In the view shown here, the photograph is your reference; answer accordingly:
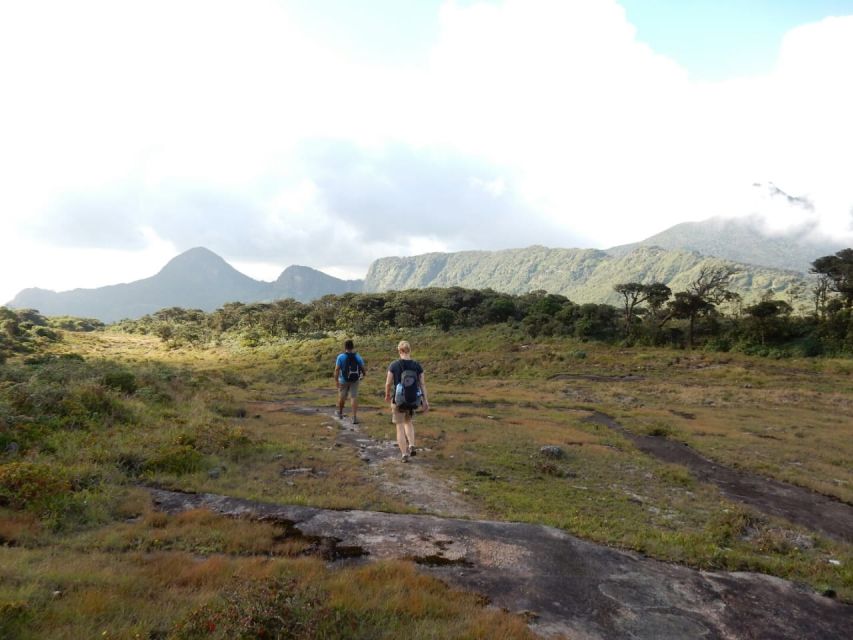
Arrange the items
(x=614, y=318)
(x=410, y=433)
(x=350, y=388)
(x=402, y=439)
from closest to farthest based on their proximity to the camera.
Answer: (x=410, y=433) → (x=402, y=439) → (x=350, y=388) → (x=614, y=318)

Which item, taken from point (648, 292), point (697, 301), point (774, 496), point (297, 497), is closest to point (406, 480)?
point (297, 497)

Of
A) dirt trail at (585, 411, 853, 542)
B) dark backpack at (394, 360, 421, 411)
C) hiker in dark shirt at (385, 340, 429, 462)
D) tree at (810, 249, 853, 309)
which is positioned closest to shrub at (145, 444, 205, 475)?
hiker in dark shirt at (385, 340, 429, 462)

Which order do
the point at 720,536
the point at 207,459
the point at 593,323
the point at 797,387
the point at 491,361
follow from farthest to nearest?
the point at 593,323
the point at 491,361
the point at 797,387
the point at 207,459
the point at 720,536

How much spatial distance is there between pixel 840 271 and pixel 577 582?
241 ft

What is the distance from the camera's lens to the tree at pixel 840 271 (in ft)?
182

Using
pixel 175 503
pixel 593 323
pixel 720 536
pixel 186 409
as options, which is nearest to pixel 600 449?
pixel 720 536

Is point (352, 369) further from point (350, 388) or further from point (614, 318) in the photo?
point (614, 318)

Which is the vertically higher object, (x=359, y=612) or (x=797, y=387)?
(x=359, y=612)

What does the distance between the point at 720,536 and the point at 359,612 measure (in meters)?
8.37

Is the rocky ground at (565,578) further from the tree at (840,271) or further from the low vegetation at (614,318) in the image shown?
the tree at (840,271)

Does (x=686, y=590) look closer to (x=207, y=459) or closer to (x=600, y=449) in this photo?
(x=207, y=459)

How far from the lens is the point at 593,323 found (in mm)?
64938

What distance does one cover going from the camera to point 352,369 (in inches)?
645

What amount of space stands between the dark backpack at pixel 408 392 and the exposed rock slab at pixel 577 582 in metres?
3.66
